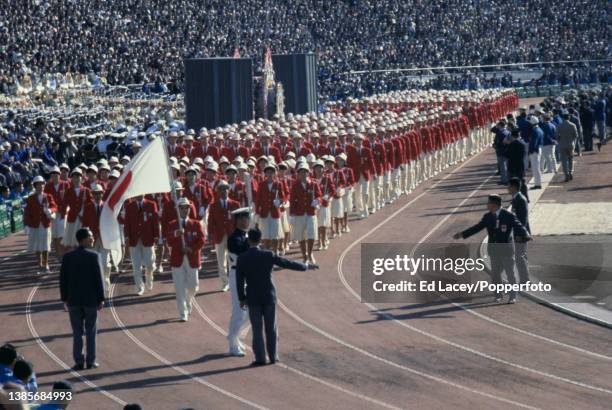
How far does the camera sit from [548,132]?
36500 mm

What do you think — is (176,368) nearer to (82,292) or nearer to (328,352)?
(82,292)

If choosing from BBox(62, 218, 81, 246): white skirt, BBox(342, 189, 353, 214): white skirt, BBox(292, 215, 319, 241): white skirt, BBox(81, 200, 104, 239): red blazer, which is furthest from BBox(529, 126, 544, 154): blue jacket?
BBox(81, 200, 104, 239): red blazer

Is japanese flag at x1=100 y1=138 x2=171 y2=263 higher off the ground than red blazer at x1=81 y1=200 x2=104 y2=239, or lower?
higher

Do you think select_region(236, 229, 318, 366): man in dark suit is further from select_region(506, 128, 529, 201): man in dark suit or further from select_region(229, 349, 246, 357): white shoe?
select_region(506, 128, 529, 201): man in dark suit

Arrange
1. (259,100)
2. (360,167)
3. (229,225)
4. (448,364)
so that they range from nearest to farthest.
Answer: (448,364), (229,225), (360,167), (259,100)

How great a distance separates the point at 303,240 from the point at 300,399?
368 inches

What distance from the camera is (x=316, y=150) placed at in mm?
31359

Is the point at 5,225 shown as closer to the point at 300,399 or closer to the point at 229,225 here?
the point at 229,225

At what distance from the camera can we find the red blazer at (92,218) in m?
23.0

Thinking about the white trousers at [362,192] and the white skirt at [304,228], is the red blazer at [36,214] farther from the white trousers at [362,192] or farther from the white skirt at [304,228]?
the white trousers at [362,192]

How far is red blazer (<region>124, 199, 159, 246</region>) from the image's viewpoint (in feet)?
73.4

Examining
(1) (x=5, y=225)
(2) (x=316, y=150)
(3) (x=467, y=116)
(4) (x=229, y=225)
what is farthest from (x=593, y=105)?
(4) (x=229, y=225)

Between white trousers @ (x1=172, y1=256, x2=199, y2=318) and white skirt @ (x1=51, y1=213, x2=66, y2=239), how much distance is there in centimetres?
592

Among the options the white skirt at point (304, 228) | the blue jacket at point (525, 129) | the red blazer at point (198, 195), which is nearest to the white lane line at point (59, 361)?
the red blazer at point (198, 195)
